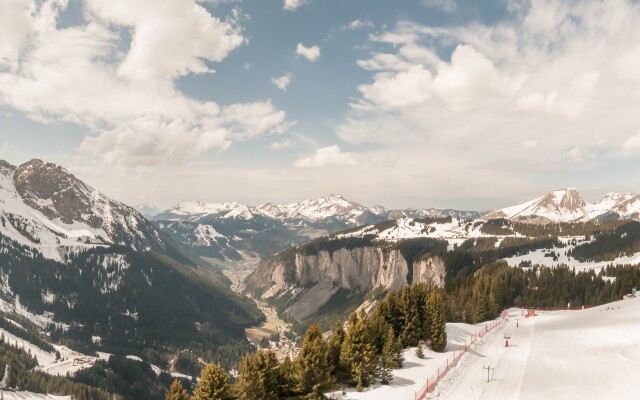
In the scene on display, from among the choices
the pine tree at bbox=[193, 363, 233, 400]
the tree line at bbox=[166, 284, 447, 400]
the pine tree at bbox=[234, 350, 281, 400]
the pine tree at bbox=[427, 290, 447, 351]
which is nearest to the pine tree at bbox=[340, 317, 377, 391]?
the tree line at bbox=[166, 284, 447, 400]

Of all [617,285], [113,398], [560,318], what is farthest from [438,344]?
[113,398]

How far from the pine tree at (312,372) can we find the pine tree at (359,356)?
21.2 ft

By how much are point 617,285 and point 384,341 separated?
6075 inches

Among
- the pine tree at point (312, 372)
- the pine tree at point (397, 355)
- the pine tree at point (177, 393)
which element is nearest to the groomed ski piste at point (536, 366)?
the pine tree at point (397, 355)

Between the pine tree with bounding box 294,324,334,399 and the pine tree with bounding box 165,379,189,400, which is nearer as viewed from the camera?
the pine tree with bounding box 165,379,189,400

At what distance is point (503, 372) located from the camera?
59.7 m

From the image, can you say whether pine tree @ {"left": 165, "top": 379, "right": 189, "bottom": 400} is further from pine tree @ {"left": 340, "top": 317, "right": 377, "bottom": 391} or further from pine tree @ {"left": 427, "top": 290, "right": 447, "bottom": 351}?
pine tree @ {"left": 427, "top": 290, "right": 447, "bottom": 351}

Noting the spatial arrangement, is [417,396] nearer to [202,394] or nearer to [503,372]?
[503,372]

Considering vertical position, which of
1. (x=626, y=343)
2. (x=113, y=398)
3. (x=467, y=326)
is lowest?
(x=113, y=398)

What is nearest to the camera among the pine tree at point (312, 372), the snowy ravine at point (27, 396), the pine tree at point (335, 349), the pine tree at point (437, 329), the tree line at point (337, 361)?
the tree line at point (337, 361)

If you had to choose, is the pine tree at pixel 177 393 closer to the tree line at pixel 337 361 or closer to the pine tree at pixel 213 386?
the tree line at pixel 337 361

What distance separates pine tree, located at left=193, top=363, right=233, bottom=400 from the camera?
4412cm

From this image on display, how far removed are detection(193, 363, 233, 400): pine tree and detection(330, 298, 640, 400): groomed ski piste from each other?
593 inches

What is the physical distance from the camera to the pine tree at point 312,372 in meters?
47.4
